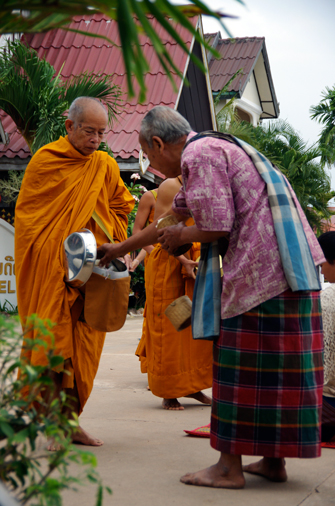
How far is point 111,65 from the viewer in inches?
482

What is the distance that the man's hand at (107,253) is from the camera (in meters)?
3.13

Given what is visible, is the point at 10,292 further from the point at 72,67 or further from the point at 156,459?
the point at 156,459

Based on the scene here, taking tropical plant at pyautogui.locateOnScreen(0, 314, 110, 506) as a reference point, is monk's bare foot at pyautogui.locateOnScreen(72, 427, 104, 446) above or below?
below

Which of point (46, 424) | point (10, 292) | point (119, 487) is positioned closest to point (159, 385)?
point (119, 487)

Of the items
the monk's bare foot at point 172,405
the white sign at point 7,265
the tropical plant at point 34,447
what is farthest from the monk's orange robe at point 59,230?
the white sign at point 7,265

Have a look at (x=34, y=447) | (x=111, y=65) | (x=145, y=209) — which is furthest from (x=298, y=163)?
(x=34, y=447)

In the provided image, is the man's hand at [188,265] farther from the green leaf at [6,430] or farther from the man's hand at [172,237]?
the green leaf at [6,430]

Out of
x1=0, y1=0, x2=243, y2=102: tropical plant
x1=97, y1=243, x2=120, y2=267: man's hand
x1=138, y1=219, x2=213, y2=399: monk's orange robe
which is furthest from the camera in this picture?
x1=138, y1=219, x2=213, y2=399: monk's orange robe

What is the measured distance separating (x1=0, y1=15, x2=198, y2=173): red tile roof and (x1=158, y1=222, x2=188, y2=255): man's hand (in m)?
7.61

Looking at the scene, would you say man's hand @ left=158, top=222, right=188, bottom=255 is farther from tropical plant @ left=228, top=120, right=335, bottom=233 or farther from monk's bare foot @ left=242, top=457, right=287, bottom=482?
tropical plant @ left=228, top=120, right=335, bottom=233

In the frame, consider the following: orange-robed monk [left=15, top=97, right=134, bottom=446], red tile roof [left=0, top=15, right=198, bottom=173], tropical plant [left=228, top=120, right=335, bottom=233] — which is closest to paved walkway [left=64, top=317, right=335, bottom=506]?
orange-robed monk [left=15, top=97, right=134, bottom=446]

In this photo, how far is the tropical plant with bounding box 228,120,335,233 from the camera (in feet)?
78.7

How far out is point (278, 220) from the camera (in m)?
2.42

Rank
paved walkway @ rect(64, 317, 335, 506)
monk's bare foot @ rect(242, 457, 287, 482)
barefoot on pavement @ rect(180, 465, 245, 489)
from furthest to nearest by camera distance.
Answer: monk's bare foot @ rect(242, 457, 287, 482) → barefoot on pavement @ rect(180, 465, 245, 489) → paved walkway @ rect(64, 317, 335, 506)
